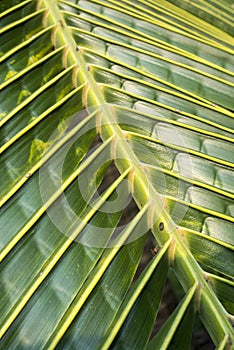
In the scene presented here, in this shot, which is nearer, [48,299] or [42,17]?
[48,299]

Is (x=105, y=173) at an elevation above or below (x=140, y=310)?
above

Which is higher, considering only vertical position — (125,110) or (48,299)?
(125,110)

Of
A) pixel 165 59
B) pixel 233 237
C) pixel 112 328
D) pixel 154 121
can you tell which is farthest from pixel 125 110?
pixel 112 328

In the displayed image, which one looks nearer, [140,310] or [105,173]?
[140,310]

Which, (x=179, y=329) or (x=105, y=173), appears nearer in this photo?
(x=179, y=329)

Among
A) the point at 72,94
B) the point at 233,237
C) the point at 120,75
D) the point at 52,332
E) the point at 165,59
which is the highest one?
the point at 165,59

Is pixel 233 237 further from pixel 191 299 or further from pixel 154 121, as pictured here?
pixel 154 121

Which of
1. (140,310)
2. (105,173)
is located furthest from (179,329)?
(105,173)

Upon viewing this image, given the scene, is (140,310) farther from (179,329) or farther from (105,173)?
(105,173)
